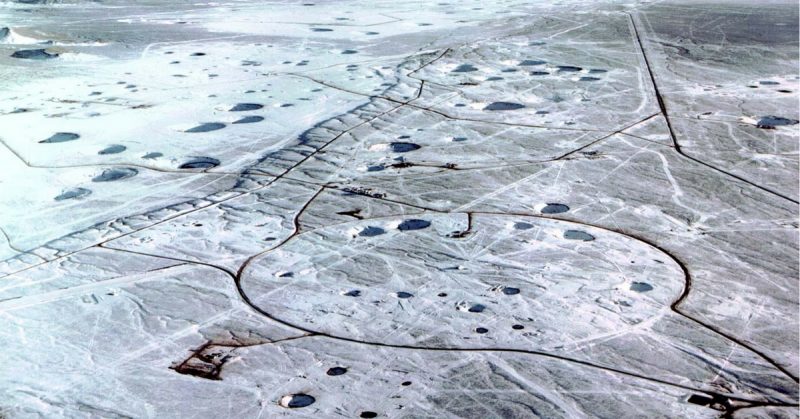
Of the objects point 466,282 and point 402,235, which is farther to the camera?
point 402,235

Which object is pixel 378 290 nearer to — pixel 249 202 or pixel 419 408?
pixel 419 408

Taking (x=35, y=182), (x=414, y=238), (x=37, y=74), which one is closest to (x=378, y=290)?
(x=414, y=238)

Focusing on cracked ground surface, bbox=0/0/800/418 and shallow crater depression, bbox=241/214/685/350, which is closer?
cracked ground surface, bbox=0/0/800/418

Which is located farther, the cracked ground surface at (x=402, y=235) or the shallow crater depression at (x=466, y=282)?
the shallow crater depression at (x=466, y=282)

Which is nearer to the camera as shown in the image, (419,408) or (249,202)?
(419,408)
